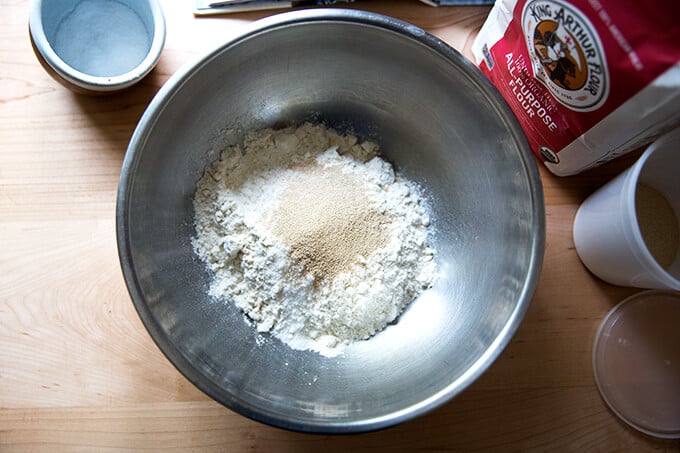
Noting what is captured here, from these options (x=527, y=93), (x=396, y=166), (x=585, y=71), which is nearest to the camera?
(x=585, y=71)

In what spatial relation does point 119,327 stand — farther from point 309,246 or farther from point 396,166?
point 396,166

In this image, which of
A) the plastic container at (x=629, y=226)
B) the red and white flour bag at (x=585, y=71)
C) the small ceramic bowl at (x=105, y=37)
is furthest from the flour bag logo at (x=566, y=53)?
the small ceramic bowl at (x=105, y=37)

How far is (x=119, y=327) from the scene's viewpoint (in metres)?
0.81

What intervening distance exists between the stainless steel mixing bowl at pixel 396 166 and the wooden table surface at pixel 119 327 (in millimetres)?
114

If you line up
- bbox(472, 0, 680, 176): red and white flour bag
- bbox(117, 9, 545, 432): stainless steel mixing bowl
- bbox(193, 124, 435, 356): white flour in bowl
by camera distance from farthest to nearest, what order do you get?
1. bbox(193, 124, 435, 356): white flour in bowl
2. bbox(117, 9, 545, 432): stainless steel mixing bowl
3. bbox(472, 0, 680, 176): red and white flour bag

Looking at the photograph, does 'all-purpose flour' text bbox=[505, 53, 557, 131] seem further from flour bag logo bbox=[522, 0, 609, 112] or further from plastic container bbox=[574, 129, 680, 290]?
plastic container bbox=[574, 129, 680, 290]

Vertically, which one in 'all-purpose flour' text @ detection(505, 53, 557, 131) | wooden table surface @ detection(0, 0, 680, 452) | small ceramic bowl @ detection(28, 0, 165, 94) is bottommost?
wooden table surface @ detection(0, 0, 680, 452)

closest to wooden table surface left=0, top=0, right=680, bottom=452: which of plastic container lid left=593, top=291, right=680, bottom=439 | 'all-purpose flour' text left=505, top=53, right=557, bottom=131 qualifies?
plastic container lid left=593, top=291, right=680, bottom=439

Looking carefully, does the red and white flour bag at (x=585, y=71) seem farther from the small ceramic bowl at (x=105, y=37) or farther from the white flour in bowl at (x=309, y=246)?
the small ceramic bowl at (x=105, y=37)

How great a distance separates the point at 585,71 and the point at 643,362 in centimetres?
52

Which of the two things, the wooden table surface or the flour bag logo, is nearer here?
the flour bag logo

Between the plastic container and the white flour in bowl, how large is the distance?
257 millimetres

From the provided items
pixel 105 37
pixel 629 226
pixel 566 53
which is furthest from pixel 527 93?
pixel 105 37

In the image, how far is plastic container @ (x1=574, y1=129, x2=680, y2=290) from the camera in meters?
0.70
